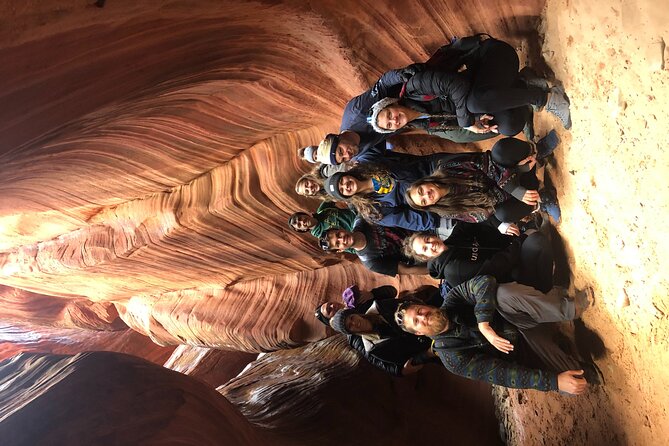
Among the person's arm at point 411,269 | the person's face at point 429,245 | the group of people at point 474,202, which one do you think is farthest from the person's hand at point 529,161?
the person's arm at point 411,269

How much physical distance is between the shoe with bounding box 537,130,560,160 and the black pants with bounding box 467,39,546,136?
0.36m

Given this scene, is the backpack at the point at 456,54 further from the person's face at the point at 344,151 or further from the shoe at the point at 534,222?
the shoe at the point at 534,222

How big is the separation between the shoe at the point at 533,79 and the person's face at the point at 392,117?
0.81 m

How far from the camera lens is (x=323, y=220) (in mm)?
4254

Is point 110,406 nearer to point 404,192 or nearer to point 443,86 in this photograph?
point 404,192

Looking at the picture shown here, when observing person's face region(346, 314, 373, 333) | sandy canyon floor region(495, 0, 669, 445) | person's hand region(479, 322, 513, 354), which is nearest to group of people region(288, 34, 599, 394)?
person's hand region(479, 322, 513, 354)

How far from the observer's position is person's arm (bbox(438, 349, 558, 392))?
2.81m

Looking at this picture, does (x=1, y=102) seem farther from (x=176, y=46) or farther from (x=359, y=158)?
(x=359, y=158)

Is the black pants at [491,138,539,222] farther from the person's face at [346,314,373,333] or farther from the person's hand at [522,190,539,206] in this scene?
the person's face at [346,314,373,333]

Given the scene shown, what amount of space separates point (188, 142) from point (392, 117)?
101 inches

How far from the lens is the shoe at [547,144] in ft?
10.4

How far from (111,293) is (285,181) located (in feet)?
13.3

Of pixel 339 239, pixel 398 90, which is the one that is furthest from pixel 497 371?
pixel 398 90

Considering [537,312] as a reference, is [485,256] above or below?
above
